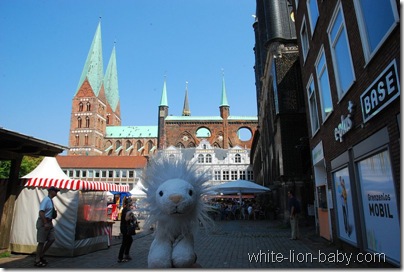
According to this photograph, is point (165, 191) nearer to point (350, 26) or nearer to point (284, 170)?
point (350, 26)

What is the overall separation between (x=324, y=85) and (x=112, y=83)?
11741cm

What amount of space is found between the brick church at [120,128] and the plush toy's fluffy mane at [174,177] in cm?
6221

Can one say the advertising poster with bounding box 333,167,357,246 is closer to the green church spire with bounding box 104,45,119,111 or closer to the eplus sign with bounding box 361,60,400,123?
the eplus sign with bounding box 361,60,400,123

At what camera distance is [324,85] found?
9.56m

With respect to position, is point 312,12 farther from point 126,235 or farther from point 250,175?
point 250,175

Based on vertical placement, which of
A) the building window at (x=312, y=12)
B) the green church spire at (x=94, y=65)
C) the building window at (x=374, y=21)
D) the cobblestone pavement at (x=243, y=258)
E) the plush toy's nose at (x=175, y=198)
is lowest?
the cobblestone pavement at (x=243, y=258)

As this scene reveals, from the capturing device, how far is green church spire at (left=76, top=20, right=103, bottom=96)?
9669 cm

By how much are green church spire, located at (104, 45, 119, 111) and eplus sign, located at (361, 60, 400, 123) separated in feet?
380

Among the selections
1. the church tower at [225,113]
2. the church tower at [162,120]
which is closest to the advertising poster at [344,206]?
the church tower at [162,120]

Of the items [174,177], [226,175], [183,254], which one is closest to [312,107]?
[174,177]

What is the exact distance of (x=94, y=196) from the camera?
971cm

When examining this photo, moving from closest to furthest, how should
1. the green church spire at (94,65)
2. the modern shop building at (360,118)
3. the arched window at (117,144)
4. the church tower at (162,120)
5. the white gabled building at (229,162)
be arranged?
1. the modern shop building at (360,118)
2. the white gabled building at (229,162)
3. the church tower at (162,120)
4. the green church spire at (94,65)
5. the arched window at (117,144)
